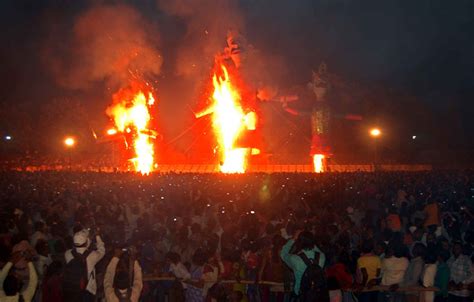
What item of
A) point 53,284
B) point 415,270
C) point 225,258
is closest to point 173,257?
point 225,258

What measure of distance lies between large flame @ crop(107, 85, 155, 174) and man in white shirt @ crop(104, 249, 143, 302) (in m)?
28.4

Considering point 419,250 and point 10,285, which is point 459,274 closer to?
point 419,250

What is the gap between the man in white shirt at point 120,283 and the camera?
6590 millimetres

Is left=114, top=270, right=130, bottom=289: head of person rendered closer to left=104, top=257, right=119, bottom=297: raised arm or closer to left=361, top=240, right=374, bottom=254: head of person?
left=104, top=257, right=119, bottom=297: raised arm

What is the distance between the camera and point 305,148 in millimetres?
43219

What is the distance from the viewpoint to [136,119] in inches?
1410

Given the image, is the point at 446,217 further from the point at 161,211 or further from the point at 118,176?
the point at 118,176

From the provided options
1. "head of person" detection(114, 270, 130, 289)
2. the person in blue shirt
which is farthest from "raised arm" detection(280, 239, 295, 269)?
"head of person" detection(114, 270, 130, 289)

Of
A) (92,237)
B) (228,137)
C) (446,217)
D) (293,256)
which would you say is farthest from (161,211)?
(228,137)

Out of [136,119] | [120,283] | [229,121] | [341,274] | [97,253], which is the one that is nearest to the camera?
[120,283]

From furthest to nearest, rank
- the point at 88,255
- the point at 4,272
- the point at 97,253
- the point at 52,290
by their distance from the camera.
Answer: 1. the point at 97,253
2. the point at 88,255
3. the point at 52,290
4. the point at 4,272

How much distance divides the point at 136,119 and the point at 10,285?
30.1 m

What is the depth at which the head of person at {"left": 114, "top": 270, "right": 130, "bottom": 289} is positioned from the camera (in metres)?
6.59

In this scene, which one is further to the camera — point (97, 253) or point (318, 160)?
point (318, 160)
